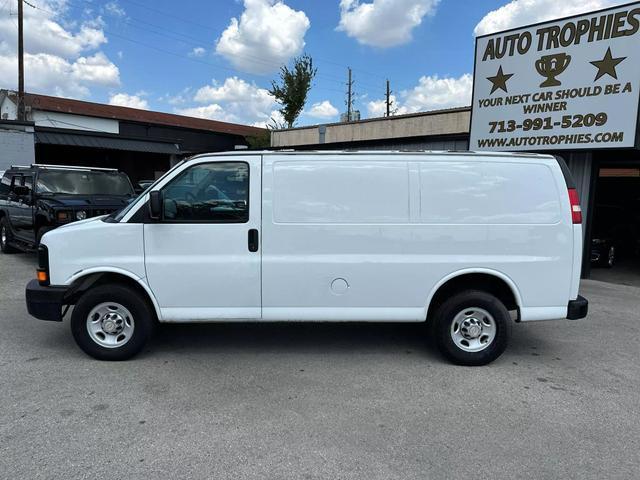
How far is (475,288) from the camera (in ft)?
15.7

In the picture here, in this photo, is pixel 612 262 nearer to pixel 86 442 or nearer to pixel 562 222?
pixel 562 222

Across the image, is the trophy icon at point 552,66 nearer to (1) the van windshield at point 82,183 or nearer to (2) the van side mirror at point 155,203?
(2) the van side mirror at point 155,203

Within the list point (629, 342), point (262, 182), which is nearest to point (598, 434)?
point (629, 342)

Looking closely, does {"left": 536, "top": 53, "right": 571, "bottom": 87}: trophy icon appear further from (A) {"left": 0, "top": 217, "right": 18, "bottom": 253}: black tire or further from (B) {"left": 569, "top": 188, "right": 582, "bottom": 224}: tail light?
(A) {"left": 0, "top": 217, "right": 18, "bottom": 253}: black tire

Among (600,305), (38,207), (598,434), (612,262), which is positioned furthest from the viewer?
(612,262)

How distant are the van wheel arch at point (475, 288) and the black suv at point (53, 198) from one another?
22.7 feet

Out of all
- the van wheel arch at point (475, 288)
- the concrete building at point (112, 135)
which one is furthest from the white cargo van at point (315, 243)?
the concrete building at point (112, 135)

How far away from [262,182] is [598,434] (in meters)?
3.44

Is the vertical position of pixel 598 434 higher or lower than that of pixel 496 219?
lower

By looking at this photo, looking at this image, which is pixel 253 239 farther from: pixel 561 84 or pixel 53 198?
pixel 561 84

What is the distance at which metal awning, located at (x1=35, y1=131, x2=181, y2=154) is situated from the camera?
24.4 m

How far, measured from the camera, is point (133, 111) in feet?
131

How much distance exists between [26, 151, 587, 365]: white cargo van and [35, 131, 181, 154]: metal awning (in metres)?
23.2

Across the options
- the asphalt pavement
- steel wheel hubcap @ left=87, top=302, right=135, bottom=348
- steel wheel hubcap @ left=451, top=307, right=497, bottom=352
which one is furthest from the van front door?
steel wheel hubcap @ left=451, top=307, right=497, bottom=352
